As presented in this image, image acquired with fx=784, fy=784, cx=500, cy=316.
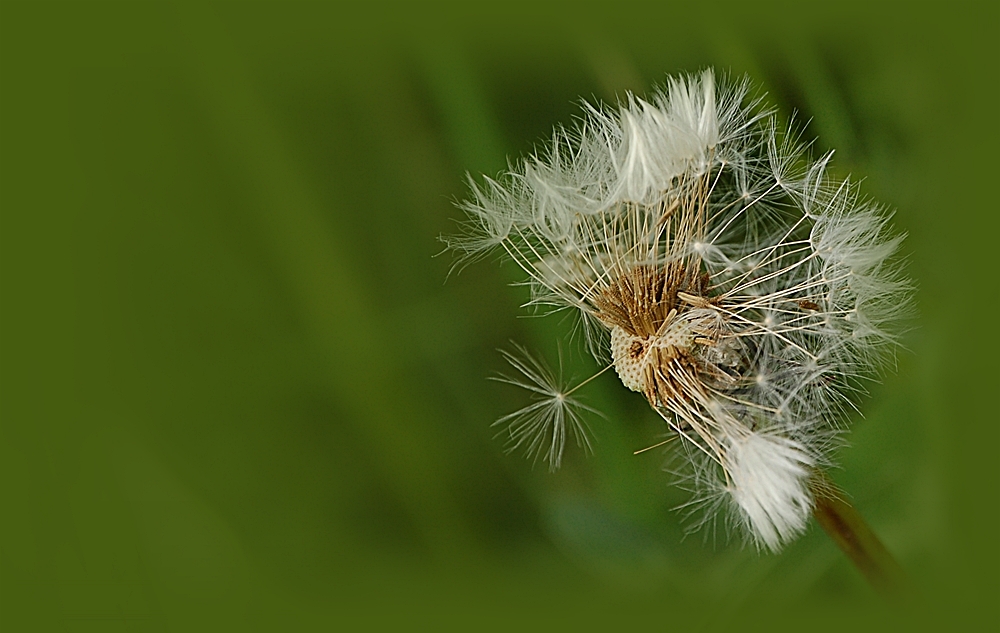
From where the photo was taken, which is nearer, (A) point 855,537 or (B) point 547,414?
(A) point 855,537

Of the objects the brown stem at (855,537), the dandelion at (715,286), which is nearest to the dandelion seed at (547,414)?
the dandelion at (715,286)

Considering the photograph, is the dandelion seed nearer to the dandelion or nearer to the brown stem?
the dandelion

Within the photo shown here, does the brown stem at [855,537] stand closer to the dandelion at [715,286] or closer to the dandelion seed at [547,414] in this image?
the dandelion at [715,286]

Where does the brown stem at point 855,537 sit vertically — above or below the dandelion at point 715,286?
below

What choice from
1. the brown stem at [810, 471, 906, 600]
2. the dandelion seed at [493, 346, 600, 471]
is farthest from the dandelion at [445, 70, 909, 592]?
the dandelion seed at [493, 346, 600, 471]

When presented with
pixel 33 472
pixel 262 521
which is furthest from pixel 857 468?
pixel 33 472

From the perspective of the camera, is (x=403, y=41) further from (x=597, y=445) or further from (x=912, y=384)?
(x=912, y=384)
